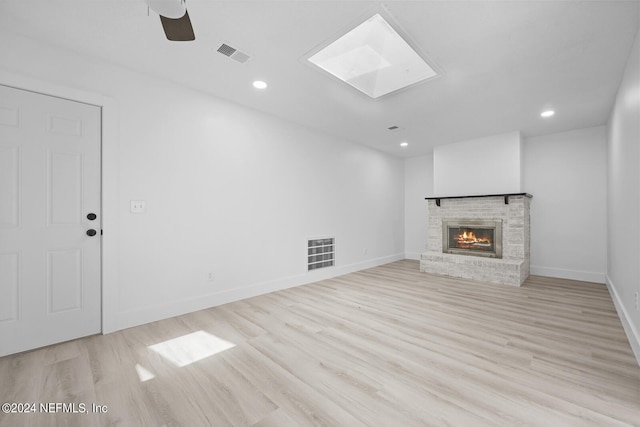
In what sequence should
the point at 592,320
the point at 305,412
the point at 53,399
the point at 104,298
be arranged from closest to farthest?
the point at 305,412, the point at 53,399, the point at 104,298, the point at 592,320

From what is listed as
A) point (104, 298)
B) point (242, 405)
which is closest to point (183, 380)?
point (242, 405)

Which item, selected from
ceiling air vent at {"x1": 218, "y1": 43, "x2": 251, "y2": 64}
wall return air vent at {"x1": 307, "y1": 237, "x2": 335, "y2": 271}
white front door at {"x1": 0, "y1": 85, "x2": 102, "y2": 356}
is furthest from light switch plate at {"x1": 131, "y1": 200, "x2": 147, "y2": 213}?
wall return air vent at {"x1": 307, "y1": 237, "x2": 335, "y2": 271}

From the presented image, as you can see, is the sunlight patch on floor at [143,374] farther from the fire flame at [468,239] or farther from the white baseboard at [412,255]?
the white baseboard at [412,255]

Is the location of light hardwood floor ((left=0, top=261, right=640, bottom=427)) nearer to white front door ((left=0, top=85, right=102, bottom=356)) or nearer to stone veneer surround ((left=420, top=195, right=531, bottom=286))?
white front door ((left=0, top=85, right=102, bottom=356))

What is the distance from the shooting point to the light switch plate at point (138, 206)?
2.79 metres

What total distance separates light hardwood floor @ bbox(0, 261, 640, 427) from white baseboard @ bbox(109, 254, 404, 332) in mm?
114

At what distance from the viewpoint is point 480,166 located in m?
5.21

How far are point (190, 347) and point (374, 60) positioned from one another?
325cm

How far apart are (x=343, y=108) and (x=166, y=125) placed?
2.26m

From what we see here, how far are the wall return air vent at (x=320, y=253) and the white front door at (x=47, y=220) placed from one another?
112 inches

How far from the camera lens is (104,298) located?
2.59 meters

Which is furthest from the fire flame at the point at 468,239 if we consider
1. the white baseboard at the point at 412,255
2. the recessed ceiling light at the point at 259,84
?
the recessed ceiling light at the point at 259,84

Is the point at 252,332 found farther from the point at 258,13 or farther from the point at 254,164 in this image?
the point at 258,13

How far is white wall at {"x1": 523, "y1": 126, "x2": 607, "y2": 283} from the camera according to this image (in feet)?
14.9
